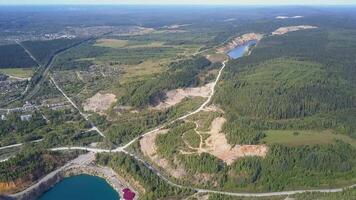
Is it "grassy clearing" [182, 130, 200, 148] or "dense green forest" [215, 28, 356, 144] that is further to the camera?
"dense green forest" [215, 28, 356, 144]

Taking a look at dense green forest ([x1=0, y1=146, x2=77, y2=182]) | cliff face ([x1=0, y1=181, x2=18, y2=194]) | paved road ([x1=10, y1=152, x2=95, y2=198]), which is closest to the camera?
cliff face ([x1=0, y1=181, x2=18, y2=194])

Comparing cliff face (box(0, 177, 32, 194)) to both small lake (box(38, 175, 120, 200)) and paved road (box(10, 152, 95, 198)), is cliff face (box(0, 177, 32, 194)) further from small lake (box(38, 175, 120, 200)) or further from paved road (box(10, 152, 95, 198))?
small lake (box(38, 175, 120, 200))

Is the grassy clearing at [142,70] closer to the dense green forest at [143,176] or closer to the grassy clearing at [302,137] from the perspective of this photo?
the dense green forest at [143,176]

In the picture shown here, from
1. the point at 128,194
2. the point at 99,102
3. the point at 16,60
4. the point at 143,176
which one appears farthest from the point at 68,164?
the point at 16,60

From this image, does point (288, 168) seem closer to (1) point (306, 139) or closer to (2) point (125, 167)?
(1) point (306, 139)

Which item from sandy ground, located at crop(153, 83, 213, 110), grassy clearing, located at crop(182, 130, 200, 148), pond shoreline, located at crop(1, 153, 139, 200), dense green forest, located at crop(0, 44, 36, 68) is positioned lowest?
dense green forest, located at crop(0, 44, 36, 68)

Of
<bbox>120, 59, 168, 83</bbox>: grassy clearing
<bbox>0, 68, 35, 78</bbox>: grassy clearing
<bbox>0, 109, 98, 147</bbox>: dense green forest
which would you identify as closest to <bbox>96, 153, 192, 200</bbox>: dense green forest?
<bbox>0, 109, 98, 147</bbox>: dense green forest
